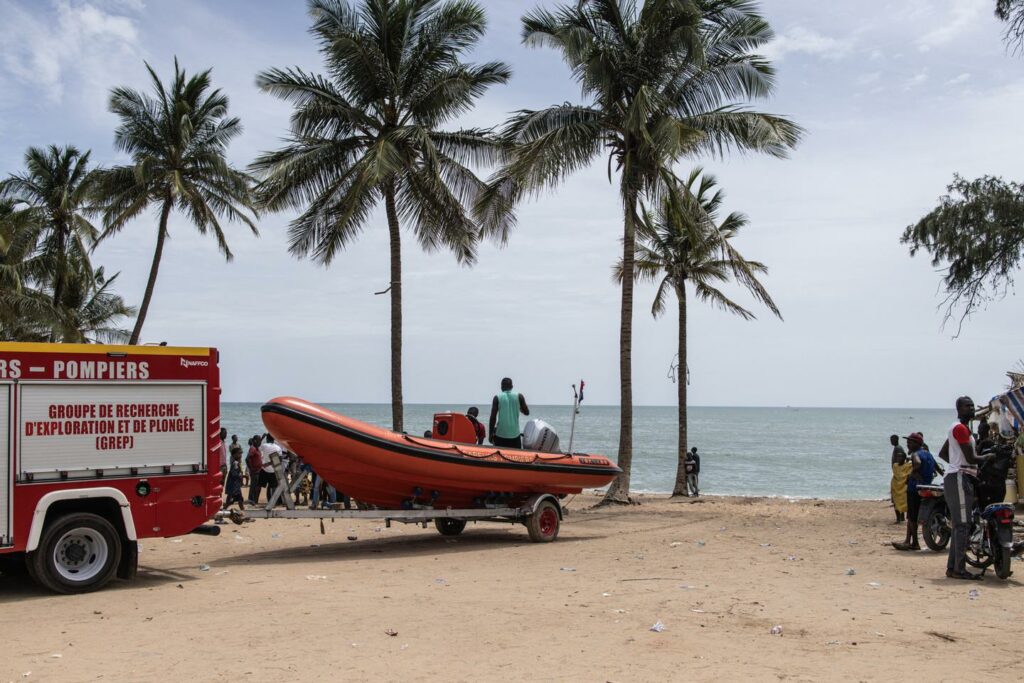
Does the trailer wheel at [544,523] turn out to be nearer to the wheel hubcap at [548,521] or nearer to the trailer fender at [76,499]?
the wheel hubcap at [548,521]

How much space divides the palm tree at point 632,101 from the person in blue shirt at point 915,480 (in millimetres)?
7311

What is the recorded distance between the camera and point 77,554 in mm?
9352

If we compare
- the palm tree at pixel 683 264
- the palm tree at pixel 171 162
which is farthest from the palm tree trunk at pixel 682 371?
the palm tree at pixel 171 162

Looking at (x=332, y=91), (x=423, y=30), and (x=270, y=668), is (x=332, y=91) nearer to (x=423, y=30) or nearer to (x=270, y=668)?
(x=423, y=30)

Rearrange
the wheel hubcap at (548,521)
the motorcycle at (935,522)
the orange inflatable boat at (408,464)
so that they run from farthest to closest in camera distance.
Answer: the wheel hubcap at (548,521)
the motorcycle at (935,522)
the orange inflatable boat at (408,464)

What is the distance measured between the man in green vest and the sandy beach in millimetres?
1706

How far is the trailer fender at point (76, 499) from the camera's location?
8.86 metres

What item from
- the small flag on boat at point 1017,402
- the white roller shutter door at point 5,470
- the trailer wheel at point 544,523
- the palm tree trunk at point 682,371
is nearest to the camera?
the white roller shutter door at point 5,470

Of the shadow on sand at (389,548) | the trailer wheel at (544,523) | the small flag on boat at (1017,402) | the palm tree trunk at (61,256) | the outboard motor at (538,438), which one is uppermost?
the palm tree trunk at (61,256)

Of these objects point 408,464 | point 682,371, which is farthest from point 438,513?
point 682,371

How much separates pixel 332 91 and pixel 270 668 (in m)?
16.7

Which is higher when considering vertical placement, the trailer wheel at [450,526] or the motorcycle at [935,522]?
the motorcycle at [935,522]

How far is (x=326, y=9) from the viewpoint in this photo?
20.6m

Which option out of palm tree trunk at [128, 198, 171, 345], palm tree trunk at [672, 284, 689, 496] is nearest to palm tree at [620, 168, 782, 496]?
palm tree trunk at [672, 284, 689, 496]
